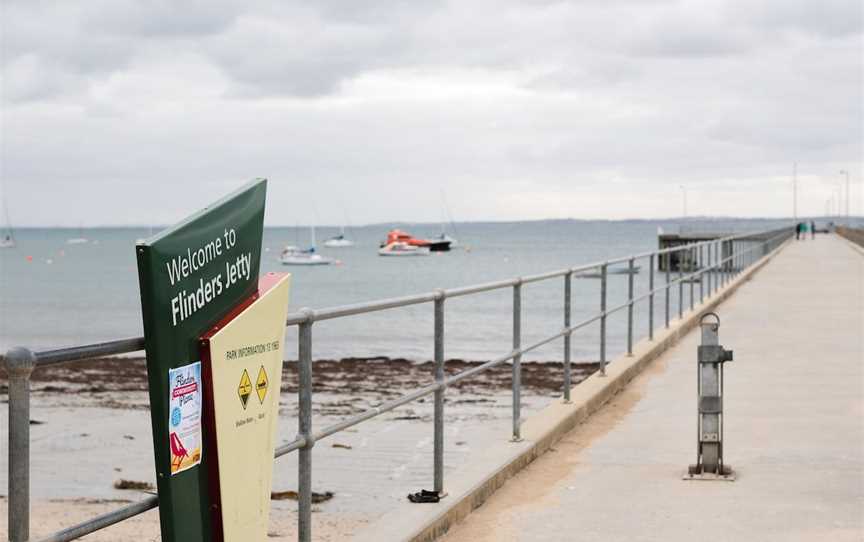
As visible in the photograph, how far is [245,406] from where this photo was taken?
4109 millimetres

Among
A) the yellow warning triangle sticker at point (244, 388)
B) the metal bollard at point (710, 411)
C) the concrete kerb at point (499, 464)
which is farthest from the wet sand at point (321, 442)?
the yellow warning triangle sticker at point (244, 388)

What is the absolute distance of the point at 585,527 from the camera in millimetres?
6566

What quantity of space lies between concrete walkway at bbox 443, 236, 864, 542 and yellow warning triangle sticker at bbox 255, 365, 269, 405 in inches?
93.6

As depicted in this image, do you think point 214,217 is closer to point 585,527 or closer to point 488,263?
point 585,527

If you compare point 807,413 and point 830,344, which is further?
point 830,344

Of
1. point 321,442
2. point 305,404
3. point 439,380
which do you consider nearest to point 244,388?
point 305,404

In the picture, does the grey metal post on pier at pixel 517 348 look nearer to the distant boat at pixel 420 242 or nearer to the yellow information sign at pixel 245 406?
the yellow information sign at pixel 245 406

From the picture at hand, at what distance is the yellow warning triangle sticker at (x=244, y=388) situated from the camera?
4059 mm

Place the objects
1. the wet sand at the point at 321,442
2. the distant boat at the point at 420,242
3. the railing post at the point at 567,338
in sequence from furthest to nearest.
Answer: the distant boat at the point at 420,242, the wet sand at the point at 321,442, the railing post at the point at 567,338

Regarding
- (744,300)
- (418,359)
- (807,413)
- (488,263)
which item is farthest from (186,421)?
(488,263)

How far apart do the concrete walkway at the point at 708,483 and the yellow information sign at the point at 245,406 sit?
2.28m

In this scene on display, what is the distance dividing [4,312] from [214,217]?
6864cm

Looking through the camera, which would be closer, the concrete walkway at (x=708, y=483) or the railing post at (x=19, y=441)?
the railing post at (x=19, y=441)

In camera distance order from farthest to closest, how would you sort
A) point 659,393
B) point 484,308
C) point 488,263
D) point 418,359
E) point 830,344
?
point 488,263
point 484,308
point 418,359
point 830,344
point 659,393
